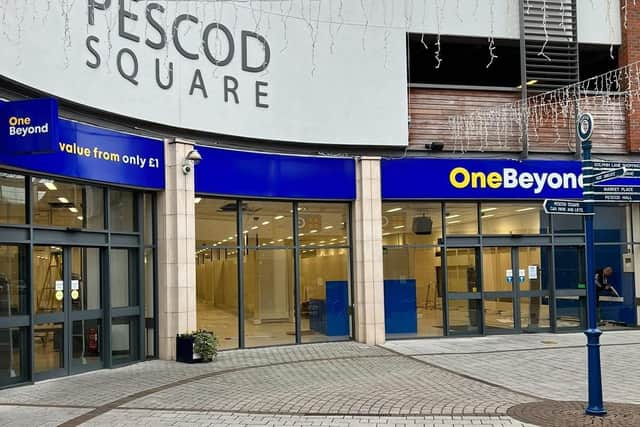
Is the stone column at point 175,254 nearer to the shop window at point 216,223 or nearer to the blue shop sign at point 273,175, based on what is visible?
the blue shop sign at point 273,175

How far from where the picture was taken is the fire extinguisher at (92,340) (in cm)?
1188

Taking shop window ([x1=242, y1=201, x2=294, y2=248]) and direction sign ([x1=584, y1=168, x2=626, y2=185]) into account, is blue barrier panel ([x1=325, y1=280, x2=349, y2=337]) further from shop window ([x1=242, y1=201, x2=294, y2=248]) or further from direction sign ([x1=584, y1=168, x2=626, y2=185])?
direction sign ([x1=584, y1=168, x2=626, y2=185])

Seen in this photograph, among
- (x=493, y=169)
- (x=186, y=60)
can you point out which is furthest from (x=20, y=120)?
(x=493, y=169)

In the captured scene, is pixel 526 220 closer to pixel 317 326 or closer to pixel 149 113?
pixel 317 326

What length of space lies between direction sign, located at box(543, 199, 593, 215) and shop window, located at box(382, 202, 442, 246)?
24.5ft

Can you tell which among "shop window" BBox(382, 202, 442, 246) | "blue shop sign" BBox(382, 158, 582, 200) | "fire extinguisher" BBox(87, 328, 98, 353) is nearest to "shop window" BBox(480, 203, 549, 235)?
"blue shop sign" BBox(382, 158, 582, 200)

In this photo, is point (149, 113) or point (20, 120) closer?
point (20, 120)

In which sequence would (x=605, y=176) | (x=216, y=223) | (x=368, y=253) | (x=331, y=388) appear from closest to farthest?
1. (x=605, y=176)
2. (x=331, y=388)
3. (x=216, y=223)
4. (x=368, y=253)

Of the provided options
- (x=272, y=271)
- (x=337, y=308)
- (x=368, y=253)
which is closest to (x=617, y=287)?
(x=368, y=253)

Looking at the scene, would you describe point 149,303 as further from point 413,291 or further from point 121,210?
point 413,291

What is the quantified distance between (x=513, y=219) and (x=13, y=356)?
10694 millimetres

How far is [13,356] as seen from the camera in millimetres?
10406

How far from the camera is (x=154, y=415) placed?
8.45m

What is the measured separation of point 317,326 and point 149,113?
18.5 feet
